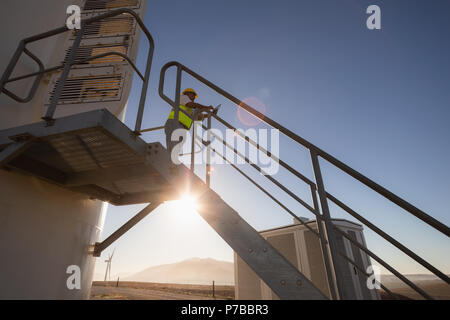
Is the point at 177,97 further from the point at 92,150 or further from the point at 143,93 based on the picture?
the point at 92,150

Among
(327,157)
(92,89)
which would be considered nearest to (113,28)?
(92,89)

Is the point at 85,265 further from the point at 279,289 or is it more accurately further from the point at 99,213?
the point at 279,289

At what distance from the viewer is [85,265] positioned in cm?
312

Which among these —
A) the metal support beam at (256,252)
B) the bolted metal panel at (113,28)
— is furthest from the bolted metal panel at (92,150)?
the bolted metal panel at (113,28)

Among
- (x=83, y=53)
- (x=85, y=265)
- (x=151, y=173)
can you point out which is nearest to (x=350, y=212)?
(x=151, y=173)

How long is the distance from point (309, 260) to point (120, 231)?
4671 millimetres

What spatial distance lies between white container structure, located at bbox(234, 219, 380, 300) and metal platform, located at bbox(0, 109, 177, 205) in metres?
4.53

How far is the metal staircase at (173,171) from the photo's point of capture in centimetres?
140

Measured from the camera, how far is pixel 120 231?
339 cm

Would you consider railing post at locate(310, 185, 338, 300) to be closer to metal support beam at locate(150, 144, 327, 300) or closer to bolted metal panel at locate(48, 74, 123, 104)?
metal support beam at locate(150, 144, 327, 300)

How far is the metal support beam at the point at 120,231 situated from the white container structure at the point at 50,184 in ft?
0.40

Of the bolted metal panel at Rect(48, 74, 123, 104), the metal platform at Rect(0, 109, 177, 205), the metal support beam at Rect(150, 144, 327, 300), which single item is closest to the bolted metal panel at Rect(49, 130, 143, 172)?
the metal platform at Rect(0, 109, 177, 205)
